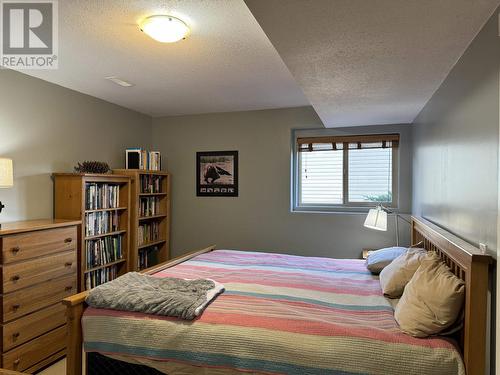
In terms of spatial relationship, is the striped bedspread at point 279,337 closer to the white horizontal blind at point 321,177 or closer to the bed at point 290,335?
the bed at point 290,335

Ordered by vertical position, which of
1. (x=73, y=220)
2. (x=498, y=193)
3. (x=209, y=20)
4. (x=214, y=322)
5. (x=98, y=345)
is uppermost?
(x=209, y=20)

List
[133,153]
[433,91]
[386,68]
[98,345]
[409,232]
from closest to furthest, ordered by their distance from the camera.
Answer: [98,345]
[386,68]
[433,91]
[409,232]
[133,153]

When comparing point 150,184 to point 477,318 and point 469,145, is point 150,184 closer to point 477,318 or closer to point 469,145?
point 469,145

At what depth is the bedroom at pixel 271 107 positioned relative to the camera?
A: 146 cm

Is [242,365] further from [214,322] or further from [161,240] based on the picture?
[161,240]

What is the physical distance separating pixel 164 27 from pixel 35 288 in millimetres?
2144

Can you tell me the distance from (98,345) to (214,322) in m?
0.69

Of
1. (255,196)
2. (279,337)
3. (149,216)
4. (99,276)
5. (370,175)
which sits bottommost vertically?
(99,276)

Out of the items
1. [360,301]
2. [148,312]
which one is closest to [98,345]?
[148,312]

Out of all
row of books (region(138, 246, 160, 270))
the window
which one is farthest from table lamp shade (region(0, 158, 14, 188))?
the window

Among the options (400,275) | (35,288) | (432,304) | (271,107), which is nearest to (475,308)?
(432,304)

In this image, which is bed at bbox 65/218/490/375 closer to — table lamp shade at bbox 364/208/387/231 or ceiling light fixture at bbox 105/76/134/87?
table lamp shade at bbox 364/208/387/231

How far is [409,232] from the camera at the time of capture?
3.74m

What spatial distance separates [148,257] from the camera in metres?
4.27
